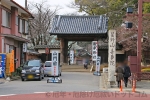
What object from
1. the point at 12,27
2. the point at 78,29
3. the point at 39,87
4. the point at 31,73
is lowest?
the point at 39,87

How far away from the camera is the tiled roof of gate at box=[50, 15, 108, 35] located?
4316 cm

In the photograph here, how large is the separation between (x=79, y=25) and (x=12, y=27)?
53.8ft

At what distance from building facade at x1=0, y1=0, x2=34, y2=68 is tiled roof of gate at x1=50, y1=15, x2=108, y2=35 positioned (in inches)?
295

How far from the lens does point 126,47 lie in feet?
136

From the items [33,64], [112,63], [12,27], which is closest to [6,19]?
[12,27]

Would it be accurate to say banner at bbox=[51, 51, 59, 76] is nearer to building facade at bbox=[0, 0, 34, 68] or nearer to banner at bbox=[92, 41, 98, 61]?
building facade at bbox=[0, 0, 34, 68]

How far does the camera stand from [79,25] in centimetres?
4522

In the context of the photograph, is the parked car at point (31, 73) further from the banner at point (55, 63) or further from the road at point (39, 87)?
the road at point (39, 87)

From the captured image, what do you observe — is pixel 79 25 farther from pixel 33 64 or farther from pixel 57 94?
pixel 57 94

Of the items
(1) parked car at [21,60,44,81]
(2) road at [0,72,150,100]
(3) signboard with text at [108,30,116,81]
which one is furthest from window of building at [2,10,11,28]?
(3) signboard with text at [108,30,116,81]

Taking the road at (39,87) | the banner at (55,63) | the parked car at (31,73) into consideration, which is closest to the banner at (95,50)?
the parked car at (31,73)

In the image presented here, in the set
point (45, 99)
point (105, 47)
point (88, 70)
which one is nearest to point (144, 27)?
point (88, 70)

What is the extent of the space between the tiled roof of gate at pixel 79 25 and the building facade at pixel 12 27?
7.49m

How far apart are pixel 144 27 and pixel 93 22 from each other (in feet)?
41.0
